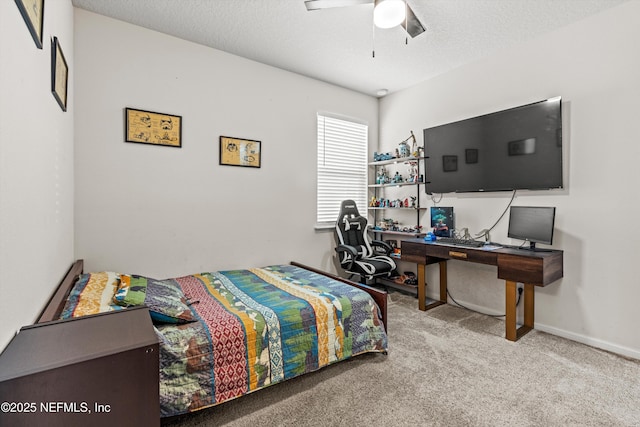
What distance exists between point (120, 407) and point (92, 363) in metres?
0.17

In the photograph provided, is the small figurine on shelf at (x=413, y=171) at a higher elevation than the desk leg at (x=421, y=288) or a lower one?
higher

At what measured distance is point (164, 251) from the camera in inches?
116

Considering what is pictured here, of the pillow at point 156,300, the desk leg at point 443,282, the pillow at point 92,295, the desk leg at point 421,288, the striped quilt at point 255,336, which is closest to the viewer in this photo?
the pillow at point 92,295

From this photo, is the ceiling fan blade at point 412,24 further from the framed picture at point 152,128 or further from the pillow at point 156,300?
the pillow at point 156,300

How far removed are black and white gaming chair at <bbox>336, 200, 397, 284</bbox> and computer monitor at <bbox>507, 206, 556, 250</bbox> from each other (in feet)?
4.34

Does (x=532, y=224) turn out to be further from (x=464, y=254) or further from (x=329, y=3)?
(x=329, y=3)

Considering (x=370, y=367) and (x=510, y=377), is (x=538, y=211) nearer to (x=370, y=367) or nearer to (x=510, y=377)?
(x=510, y=377)

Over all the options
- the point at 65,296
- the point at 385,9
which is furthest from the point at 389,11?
the point at 65,296

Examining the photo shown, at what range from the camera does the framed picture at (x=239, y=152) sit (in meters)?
3.25

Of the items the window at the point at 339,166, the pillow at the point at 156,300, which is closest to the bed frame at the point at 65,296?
the pillow at the point at 156,300

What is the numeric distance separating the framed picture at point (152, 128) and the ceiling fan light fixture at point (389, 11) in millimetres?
2041

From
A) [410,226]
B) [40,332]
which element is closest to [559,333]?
[410,226]

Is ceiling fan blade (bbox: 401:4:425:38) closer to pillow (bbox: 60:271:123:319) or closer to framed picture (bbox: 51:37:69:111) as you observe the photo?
framed picture (bbox: 51:37:69:111)

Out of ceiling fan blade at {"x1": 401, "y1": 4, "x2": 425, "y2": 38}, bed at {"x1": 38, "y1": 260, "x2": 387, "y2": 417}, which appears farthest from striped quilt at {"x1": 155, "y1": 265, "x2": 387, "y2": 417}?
ceiling fan blade at {"x1": 401, "y1": 4, "x2": 425, "y2": 38}
